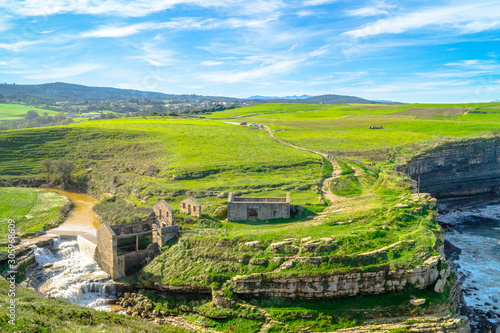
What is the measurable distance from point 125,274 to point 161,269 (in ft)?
17.4

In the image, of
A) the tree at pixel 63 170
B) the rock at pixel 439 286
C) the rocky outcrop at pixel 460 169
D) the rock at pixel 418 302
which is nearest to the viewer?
the rock at pixel 418 302

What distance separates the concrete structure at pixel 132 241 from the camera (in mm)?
40875

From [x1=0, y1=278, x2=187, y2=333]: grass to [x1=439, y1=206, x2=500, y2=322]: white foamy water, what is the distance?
1527 inches

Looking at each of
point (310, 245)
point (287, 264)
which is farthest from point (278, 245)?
point (310, 245)

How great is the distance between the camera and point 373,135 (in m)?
113

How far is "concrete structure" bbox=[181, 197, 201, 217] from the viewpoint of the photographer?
1845 inches

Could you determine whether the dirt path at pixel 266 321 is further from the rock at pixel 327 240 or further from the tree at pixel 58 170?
the tree at pixel 58 170

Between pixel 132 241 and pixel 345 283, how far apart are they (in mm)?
27455

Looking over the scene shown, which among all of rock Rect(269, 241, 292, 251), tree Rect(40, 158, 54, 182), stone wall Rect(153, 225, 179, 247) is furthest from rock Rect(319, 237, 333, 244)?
tree Rect(40, 158, 54, 182)

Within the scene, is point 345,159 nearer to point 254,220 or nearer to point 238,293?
point 254,220

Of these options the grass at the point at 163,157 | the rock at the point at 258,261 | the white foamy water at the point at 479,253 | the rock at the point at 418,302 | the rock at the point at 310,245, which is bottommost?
the white foamy water at the point at 479,253

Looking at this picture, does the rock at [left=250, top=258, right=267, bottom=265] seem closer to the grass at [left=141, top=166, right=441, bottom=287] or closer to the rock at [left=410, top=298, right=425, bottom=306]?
the grass at [left=141, top=166, right=441, bottom=287]

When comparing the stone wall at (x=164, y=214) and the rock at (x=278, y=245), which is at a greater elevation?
the stone wall at (x=164, y=214)

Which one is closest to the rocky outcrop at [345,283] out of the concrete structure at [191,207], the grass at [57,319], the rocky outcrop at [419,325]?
the rocky outcrop at [419,325]
